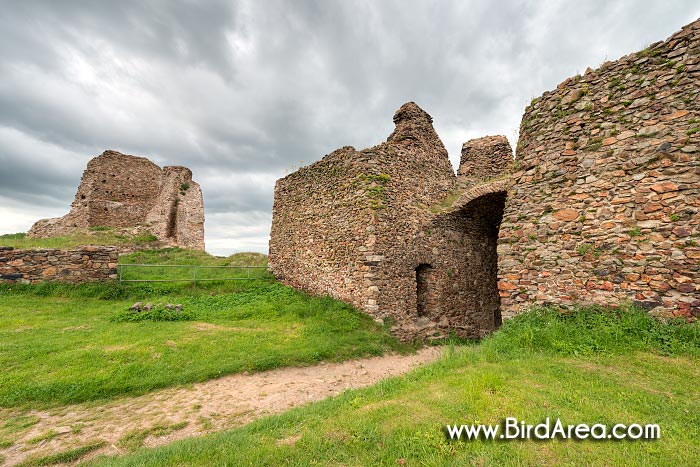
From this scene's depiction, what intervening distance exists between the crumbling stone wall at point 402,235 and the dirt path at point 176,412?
Result: 389 cm

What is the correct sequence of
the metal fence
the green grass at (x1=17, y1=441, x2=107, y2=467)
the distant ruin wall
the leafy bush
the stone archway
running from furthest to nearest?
the metal fence → the stone archway → the leafy bush → the distant ruin wall → the green grass at (x1=17, y1=441, x2=107, y2=467)

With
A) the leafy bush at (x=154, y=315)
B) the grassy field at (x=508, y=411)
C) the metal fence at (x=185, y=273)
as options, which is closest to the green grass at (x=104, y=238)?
the metal fence at (x=185, y=273)

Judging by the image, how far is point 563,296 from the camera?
20.2ft

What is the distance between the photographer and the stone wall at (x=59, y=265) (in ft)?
35.4

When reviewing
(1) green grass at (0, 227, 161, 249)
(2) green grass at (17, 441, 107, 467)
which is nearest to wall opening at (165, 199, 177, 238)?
(1) green grass at (0, 227, 161, 249)

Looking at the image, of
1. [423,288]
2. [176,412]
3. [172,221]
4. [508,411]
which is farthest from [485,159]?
[172,221]

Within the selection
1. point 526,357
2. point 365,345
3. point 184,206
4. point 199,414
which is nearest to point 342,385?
point 365,345

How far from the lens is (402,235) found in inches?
423

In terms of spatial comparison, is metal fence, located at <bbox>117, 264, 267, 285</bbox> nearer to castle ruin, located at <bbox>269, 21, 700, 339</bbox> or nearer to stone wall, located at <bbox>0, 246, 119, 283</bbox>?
stone wall, located at <bbox>0, 246, 119, 283</bbox>

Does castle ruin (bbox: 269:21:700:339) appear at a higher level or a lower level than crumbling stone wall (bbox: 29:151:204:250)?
lower

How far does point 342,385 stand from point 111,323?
6.96m

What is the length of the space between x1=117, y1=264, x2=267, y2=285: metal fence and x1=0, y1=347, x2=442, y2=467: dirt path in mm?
8270

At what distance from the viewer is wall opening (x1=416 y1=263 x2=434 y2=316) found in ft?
37.0

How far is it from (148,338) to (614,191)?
34.9ft
